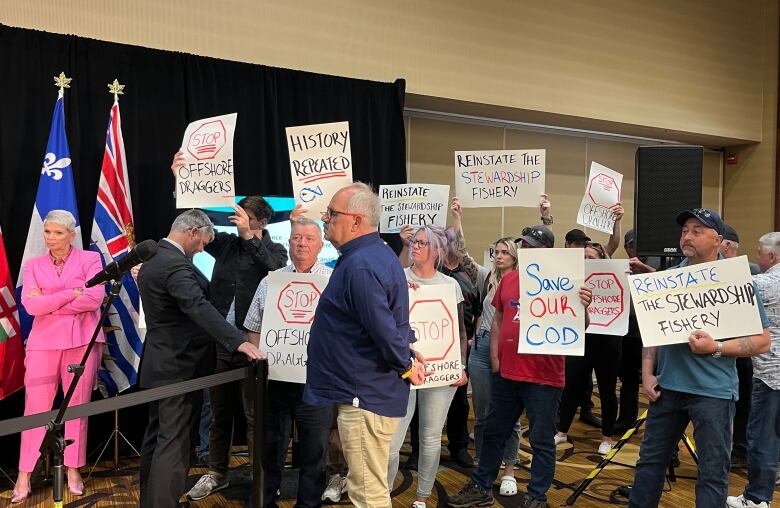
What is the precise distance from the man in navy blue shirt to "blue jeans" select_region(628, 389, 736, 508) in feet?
3.96

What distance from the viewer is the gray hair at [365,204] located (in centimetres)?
246

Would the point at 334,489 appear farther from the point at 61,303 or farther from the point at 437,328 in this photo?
the point at 61,303

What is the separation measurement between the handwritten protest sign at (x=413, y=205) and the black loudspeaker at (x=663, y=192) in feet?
4.51

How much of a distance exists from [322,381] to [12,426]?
3.50ft

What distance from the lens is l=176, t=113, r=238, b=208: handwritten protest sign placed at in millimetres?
3871

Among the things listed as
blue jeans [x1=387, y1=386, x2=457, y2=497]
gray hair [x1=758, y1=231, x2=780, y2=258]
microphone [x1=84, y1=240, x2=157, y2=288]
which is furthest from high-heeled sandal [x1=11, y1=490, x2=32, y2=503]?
gray hair [x1=758, y1=231, x2=780, y2=258]

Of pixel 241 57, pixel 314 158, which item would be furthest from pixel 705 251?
pixel 241 57

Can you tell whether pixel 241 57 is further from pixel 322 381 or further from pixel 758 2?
pixel 758 2

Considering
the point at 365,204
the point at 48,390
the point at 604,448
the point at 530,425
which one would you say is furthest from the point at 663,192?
the point at 48,390

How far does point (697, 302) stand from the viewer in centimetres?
272

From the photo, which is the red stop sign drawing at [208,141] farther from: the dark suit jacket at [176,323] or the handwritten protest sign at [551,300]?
the handwritten protest sign at [551,300]

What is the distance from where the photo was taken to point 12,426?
2.03m

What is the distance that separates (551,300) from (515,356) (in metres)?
0.36

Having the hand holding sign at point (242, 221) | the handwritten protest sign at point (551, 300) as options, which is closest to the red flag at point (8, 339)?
the hand holding sign at point (242, 221)
